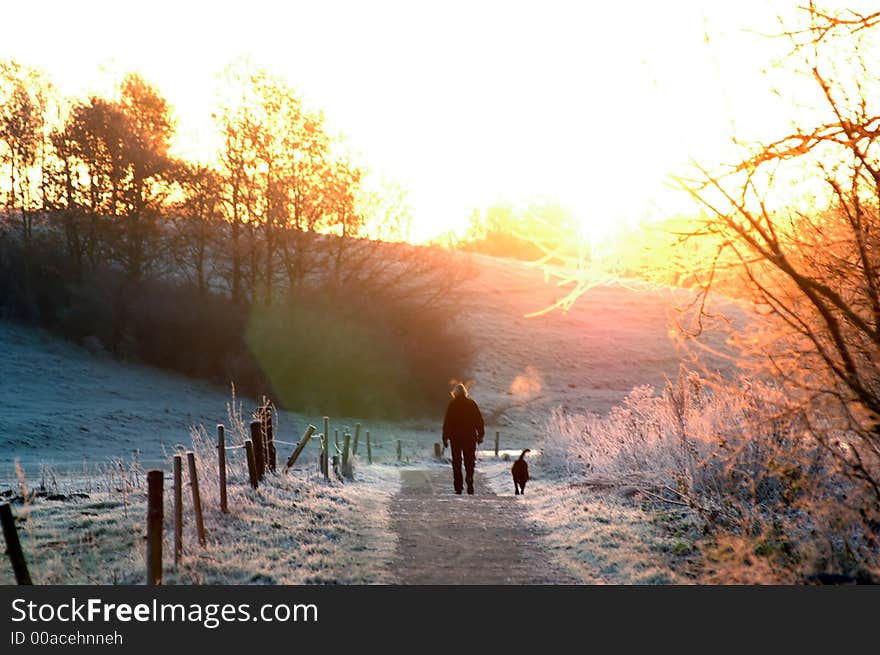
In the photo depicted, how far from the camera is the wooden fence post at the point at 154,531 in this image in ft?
29.6

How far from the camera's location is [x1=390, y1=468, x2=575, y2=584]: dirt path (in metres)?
9.71

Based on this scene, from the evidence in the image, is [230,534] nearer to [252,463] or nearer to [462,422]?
[252,463]

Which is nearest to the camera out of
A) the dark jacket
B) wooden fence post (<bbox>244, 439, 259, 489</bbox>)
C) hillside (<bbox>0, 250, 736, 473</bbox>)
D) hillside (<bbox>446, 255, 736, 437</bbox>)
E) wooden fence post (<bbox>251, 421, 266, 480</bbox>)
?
wooden fence post (<bbox>244, 439, 259, 489</bbox>)

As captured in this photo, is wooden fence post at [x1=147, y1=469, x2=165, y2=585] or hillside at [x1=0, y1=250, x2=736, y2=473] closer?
wooden fence post at [x1=147, y1=469, x2=165, y2=585]

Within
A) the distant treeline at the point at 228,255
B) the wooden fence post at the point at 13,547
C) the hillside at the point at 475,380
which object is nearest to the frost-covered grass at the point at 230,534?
the wooden fence post at the point at 13,547

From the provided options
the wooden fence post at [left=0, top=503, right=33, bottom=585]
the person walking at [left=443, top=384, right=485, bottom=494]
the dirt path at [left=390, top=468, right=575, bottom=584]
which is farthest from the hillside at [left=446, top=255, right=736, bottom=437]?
the wooden fence post at [left=0, top=503, right=33, bottom=585]

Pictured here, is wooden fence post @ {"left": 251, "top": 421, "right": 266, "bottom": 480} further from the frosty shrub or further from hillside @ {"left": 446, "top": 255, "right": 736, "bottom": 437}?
hillside @ {"left": 446, "top": 255, "right": 736, "bottom": 437}

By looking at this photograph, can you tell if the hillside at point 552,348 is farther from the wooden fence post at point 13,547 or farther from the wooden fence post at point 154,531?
the wooden fence post at point 13,547

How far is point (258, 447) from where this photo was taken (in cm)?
1539

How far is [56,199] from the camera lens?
48594 mm

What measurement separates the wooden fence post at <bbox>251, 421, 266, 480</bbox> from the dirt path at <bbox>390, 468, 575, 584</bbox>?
219 cm

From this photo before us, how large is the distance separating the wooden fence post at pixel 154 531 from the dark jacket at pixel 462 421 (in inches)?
338

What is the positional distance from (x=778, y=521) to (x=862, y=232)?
4189 millimetres
